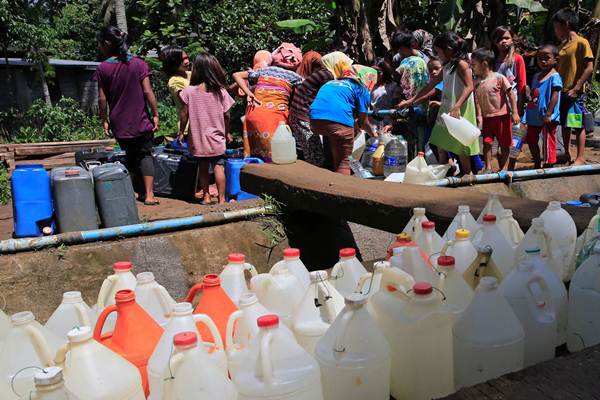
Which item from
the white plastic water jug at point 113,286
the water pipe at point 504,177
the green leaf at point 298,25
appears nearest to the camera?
the white plastic water jug at point 113,286

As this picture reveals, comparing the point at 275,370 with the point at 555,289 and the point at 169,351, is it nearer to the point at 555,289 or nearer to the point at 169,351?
the point at 169,351

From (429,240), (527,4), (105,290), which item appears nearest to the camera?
(105,290)

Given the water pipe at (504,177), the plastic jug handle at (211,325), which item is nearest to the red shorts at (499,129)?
the water pipe at (504,177)

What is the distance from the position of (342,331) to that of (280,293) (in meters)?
0.61

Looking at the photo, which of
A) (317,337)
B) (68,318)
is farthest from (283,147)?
(317,337)

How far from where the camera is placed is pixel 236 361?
1.88 meters

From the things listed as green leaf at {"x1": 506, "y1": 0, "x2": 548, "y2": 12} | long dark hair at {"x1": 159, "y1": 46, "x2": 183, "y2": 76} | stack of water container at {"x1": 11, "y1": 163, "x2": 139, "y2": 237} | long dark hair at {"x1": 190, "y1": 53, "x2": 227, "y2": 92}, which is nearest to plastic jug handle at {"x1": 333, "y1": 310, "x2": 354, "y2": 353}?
stack of water container at {"x1": 11, "y1": 163, "x2": 139, "y2": 237}

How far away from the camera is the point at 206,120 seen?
5.88 meters

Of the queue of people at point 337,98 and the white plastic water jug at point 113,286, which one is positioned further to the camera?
the queue of people at point 337,98

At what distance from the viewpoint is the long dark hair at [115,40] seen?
544 centimetres

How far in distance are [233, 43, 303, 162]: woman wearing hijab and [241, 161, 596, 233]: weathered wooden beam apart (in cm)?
100

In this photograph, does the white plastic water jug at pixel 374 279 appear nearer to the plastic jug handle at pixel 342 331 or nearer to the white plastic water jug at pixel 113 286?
the plastic jug handle at pixel 342 331

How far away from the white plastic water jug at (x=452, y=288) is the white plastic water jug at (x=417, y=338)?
0.06 meters

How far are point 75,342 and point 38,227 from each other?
11.3 ft
